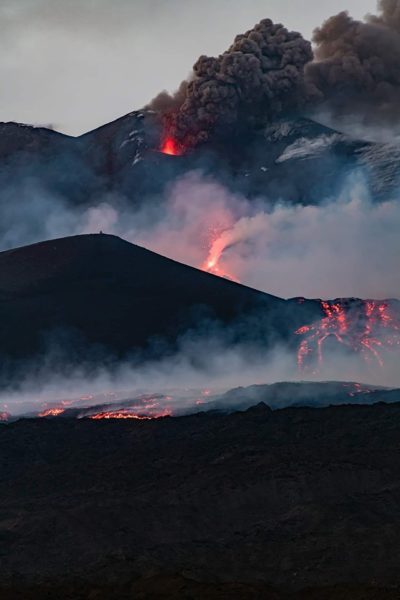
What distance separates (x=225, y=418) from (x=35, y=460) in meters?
7.80

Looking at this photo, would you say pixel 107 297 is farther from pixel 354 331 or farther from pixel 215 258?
pixel 215 258

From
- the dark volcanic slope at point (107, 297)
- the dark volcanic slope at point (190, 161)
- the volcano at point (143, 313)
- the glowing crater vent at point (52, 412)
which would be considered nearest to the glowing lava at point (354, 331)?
the volcano at point (143, 313)

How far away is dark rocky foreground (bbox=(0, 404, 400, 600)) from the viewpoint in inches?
1112

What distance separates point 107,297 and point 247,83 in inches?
1237

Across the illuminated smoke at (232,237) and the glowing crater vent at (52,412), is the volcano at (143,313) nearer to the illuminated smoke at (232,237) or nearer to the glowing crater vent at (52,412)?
the glowing crater vent at (52,412)

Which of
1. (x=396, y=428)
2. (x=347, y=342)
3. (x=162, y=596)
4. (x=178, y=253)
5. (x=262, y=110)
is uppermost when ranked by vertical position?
(x=262, y=110)

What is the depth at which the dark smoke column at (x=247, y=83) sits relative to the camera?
92500 millimetres

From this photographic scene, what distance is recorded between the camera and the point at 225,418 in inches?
1823

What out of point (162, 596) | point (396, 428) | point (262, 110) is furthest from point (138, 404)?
point (262, 110)

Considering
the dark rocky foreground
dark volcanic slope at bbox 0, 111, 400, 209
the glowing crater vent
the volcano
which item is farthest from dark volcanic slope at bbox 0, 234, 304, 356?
dark volcanic slope at bbox 0, 111, 400, 209

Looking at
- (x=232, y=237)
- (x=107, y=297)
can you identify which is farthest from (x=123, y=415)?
(x=232, y=237)

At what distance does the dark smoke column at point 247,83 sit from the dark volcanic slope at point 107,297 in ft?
71.3

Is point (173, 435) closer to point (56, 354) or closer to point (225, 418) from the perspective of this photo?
point (225, 418)

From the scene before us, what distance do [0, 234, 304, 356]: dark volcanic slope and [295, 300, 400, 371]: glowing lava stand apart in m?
2.39
